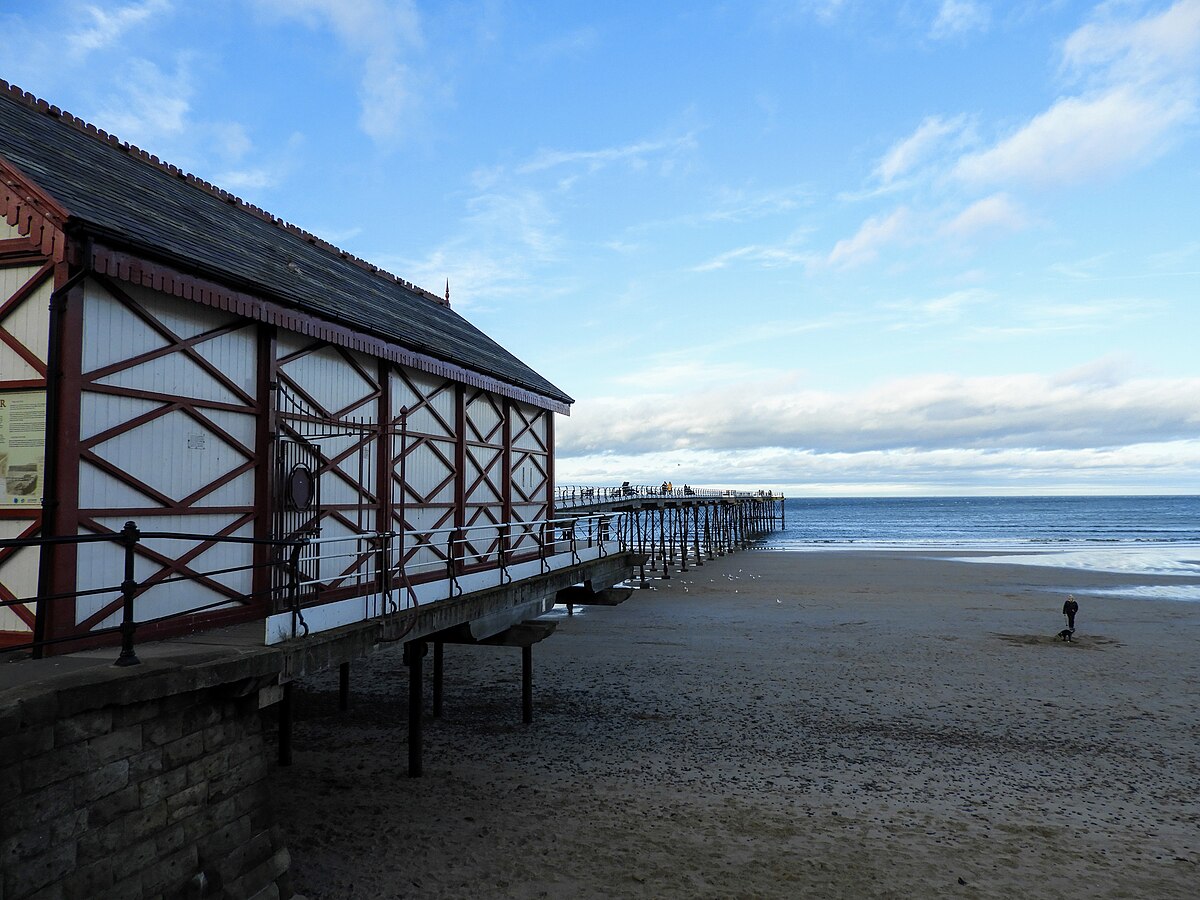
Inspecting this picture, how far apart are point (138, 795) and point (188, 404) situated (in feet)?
14.6

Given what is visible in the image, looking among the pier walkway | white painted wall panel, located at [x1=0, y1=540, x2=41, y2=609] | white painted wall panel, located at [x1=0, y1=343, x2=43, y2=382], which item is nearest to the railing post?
white painted wall panel, located at [x1=0, y1=540, x2=41, y2=609]

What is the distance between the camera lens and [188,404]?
8.66m

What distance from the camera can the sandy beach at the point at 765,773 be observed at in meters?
8.73

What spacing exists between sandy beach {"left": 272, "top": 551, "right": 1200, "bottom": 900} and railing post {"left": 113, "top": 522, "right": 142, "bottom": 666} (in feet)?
12.6

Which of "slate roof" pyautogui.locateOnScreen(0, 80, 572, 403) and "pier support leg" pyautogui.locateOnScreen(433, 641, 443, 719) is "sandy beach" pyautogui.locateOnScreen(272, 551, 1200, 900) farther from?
"slate roof" pyautogui.locateOnScreen(0, 80, 572, 403)

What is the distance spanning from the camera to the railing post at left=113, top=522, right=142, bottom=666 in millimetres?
5801

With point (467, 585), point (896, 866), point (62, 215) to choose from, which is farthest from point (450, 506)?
point (896, 866)

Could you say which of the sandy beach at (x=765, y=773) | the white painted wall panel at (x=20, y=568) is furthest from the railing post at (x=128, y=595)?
the sandy beach at (x=765, y=773)

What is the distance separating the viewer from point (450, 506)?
46.4 ft

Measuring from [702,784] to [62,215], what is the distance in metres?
10.4

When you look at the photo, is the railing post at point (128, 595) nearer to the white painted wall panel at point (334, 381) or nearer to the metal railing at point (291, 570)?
the metal railing at point (291, 570)

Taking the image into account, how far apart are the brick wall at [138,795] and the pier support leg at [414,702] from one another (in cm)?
393

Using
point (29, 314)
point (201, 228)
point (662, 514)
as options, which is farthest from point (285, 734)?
point (662, 514)

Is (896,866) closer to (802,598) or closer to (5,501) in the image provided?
(5,501)
